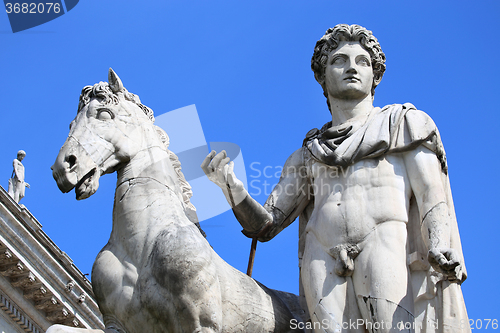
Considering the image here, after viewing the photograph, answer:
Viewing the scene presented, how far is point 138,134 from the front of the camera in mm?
8156

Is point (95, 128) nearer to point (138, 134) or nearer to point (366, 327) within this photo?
point (138, 134)

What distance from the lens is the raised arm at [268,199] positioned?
314 inches

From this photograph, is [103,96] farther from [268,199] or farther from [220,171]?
[268,199]

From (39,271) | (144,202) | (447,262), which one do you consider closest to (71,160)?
(144,202)

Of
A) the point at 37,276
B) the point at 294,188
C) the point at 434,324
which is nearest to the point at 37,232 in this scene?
the point at 37,276

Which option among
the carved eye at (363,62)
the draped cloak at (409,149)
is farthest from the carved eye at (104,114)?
the carved eye at (363,62)

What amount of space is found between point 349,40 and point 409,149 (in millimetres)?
1546

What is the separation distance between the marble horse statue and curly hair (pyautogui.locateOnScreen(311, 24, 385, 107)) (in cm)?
198

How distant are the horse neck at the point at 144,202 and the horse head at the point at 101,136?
0.17 metres

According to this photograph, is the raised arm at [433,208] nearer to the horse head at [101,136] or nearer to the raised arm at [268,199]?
the raised arm at [268,199]

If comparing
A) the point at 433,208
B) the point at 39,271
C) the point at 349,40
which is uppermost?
the point at 39,271

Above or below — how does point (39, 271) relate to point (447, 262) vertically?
above

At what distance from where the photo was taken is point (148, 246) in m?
7.29

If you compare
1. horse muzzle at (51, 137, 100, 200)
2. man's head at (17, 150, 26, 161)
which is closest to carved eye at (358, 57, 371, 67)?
horse muzzle at (51, 137, 100, 200)
